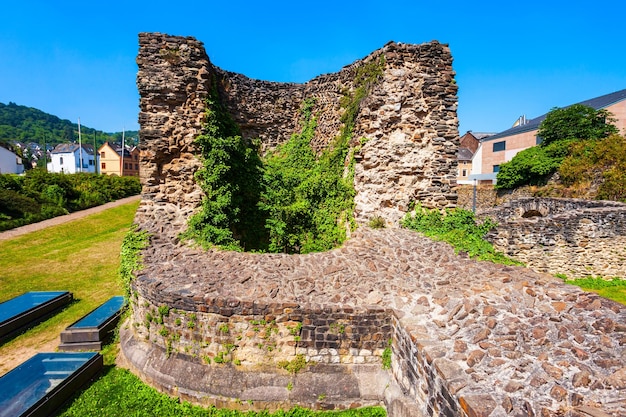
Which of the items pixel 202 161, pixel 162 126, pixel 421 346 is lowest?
pixel 421 346

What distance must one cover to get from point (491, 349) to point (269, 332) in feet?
10.8

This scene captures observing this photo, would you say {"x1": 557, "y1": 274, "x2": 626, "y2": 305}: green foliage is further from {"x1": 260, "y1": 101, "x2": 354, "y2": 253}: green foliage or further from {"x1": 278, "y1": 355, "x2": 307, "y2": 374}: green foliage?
{"x1": 278, "y1": 355, "x2": 307, "y2": 374}: green foliage

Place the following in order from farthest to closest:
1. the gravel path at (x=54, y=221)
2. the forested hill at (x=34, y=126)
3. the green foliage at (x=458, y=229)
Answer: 1. the forested hill at (x=34, y=126)
2. the gravel path at (x=54, y=221)
3. the green foliage at (x=458, y=229)

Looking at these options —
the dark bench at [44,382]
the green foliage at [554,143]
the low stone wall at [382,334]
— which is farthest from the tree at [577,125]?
the dark bench at [44,382]

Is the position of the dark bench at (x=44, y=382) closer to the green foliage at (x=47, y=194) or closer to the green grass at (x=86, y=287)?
the green grass at (x=86, y=287)

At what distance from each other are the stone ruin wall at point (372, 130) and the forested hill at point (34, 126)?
121131 millimetres

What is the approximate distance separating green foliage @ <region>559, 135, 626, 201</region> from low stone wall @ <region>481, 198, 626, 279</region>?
6.59 metres

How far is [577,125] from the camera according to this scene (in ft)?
86.4

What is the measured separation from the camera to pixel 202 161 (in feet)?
28.8

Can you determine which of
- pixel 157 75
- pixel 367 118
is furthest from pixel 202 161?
pixel 367 118

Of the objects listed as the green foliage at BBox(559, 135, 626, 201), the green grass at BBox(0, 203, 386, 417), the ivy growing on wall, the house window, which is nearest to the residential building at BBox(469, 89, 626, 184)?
the house window

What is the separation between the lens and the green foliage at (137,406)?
4.87 meters

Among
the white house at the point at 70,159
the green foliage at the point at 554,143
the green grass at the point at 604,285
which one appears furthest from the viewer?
the white house at the point at 70,159

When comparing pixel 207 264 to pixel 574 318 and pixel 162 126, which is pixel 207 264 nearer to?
pixel 162 126
